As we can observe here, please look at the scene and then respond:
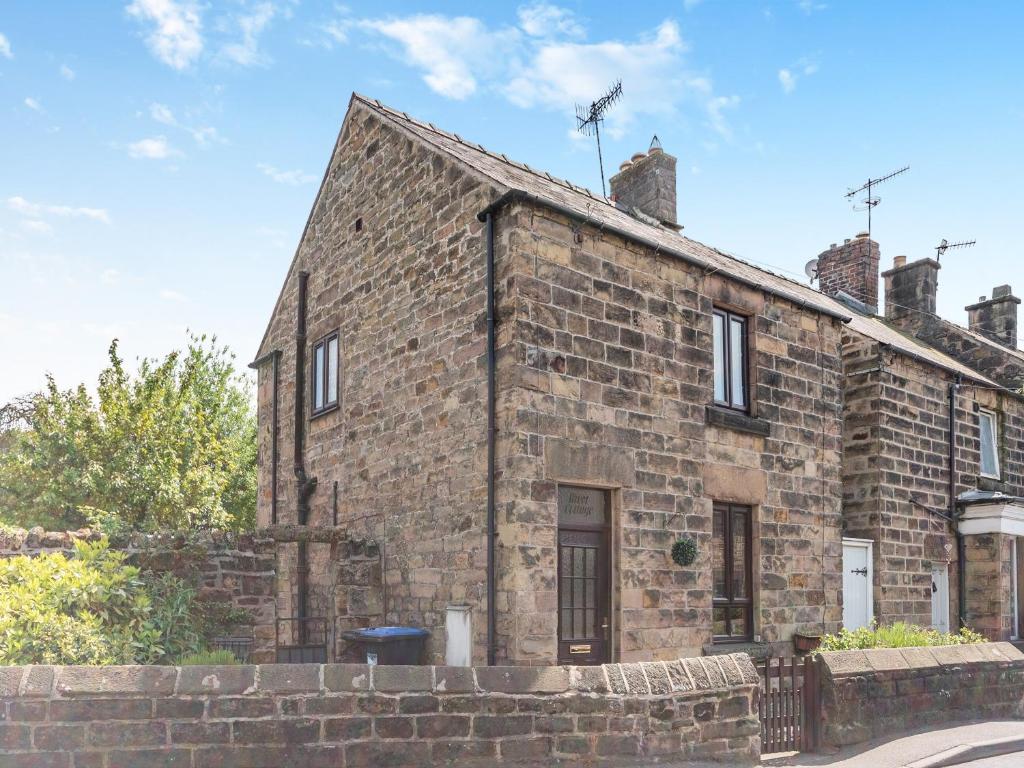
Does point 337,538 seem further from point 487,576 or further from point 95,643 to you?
point 95,643

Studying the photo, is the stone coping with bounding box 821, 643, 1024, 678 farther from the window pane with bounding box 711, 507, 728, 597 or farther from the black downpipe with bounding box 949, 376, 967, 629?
the black downpipe with bounding box 949, 376, 967, 629

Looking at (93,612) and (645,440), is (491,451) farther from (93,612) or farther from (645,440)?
(93,612)

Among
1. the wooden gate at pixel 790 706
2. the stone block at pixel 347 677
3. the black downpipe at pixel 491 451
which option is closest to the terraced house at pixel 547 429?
the black downpipe at pixel 491 451

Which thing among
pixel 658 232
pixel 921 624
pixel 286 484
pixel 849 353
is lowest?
pixel 921 624

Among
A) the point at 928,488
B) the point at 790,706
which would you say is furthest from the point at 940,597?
the point at 790,706

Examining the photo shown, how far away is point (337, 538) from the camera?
1271 cm

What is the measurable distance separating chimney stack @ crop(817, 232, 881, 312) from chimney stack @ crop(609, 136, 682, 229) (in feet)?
25.1

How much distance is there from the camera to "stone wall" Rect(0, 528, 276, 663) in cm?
1105

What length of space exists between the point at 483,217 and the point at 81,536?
6.41 m

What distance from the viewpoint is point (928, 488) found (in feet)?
56.9

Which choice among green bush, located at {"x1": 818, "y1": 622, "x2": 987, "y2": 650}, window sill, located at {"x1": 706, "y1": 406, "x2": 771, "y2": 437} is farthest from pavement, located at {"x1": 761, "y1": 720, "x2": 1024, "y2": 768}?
window sill, located at {"x1": 706, "y1": 406, "x2": 771, "y2": 437}

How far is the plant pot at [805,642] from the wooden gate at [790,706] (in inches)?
144

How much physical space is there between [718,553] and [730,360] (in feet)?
9.02

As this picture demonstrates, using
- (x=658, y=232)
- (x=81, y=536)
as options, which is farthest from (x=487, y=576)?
(x=658, y=232)
